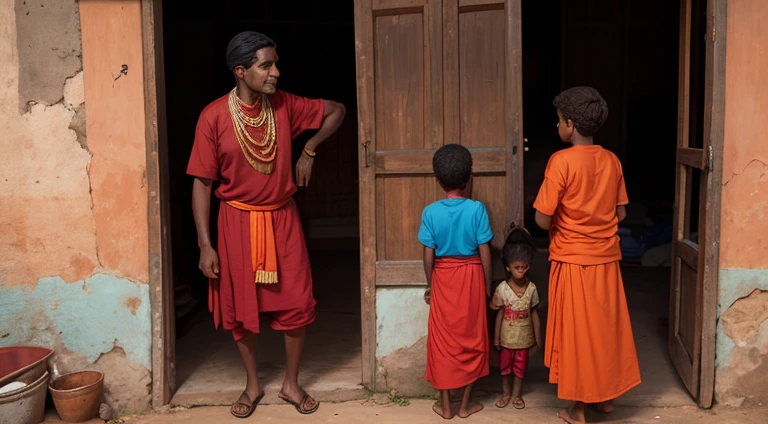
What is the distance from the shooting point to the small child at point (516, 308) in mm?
4047

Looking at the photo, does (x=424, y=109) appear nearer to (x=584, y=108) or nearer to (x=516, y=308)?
(x=584, y=108)

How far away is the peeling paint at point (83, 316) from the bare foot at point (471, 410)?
1.76 metres

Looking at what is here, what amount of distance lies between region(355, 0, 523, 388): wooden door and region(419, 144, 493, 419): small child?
11.4 inches

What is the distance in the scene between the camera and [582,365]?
3.87 meters

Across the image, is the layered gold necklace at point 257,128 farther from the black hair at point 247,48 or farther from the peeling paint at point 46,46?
the peeling paint at point 46,46

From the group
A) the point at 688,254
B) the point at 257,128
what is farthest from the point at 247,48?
the point at 688,254

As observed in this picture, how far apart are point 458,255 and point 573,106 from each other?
940 mm

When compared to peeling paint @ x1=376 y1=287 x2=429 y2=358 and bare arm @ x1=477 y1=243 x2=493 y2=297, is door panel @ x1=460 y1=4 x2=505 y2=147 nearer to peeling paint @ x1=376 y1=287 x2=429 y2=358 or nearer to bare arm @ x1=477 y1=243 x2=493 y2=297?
bare arm @ x1=477 y1=243 x2=493 y2=297

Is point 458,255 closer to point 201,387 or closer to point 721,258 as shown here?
point 721,258

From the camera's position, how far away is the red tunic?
4.07 metres

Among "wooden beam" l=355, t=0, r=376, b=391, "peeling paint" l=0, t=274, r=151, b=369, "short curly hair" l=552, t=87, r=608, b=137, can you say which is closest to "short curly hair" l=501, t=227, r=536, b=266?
"short curly hair" l=552, t=87, r=608, b=137

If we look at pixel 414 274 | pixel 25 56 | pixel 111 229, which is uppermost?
pixel 25 56

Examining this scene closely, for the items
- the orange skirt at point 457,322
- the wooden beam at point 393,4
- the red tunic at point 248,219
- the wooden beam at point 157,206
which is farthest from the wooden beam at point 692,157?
the wooden beam at point 157,206

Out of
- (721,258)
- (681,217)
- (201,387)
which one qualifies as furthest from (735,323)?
(201,387)
